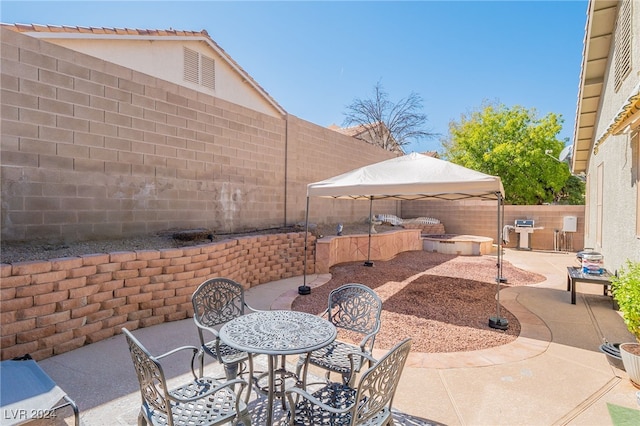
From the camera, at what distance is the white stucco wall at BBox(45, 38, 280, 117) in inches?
372

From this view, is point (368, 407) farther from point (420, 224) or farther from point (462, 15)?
point (420, 224)

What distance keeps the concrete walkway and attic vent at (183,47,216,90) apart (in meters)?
9.93

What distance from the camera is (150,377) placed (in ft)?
5.88

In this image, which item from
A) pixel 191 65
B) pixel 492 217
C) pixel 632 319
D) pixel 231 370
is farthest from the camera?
pixel 492 217

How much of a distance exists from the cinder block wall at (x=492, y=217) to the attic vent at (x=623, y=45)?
25.0 ft

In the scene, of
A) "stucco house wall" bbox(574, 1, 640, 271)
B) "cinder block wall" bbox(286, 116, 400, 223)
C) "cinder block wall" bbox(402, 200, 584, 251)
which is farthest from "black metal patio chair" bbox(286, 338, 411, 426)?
"cinder block wall" bbox(402, 200, 584, 251)

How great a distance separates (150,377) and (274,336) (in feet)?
2.67

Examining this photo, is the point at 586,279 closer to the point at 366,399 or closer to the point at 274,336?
the point at 366,399

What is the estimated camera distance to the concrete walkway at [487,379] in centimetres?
258

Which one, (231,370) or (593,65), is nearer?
(231,370)

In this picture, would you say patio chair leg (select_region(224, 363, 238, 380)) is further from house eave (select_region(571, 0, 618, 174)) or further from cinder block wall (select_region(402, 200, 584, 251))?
cinder block wall (select_region(402, 200, 584, 251))

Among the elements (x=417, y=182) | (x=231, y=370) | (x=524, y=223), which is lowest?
(x=231, y=370)

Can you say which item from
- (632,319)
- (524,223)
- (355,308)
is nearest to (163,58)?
(355,308)

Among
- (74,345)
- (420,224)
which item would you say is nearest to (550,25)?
(420,224)
